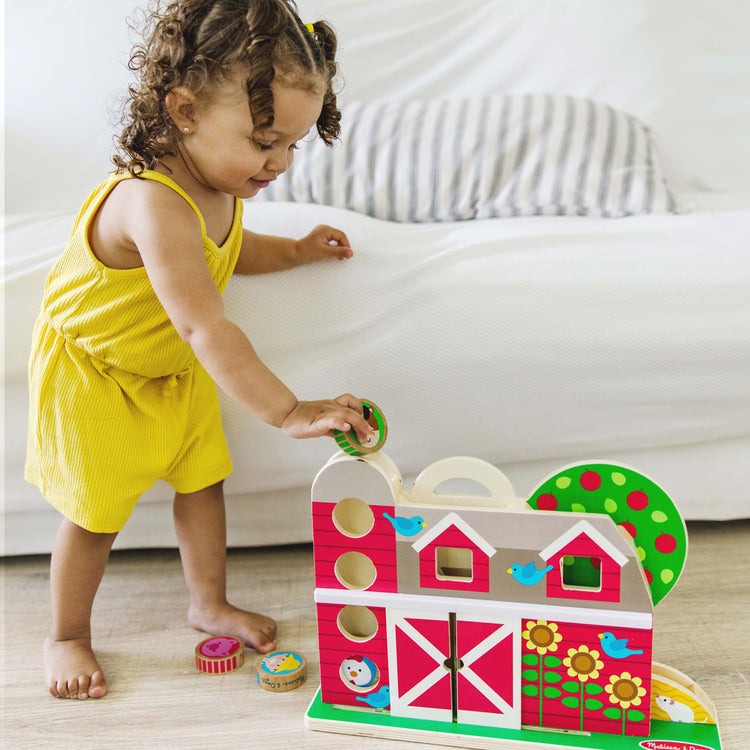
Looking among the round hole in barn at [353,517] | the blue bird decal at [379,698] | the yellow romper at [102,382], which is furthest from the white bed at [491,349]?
the blue bird decal at [379,698]

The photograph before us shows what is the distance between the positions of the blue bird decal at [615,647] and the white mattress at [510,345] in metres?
0.35

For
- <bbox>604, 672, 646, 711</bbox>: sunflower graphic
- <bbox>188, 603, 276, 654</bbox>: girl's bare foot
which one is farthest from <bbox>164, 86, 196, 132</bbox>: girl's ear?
<bbox>604, 672, 646, 711</bbox>: sunflower graphic

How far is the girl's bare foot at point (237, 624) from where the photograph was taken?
97cm

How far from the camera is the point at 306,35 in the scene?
80 cm

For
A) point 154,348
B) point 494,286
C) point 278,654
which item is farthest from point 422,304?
point 278,654

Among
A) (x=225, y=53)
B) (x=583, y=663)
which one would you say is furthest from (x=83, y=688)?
(x=225, y=53)

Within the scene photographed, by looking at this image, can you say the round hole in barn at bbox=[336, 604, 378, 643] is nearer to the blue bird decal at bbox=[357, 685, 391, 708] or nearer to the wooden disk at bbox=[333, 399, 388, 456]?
the blue bird decal at bbox=[357, 685, 391, 708]

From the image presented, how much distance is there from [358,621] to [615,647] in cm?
27

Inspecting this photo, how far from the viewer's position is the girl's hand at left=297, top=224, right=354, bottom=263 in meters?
1.04

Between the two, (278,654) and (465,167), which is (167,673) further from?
(465,167)

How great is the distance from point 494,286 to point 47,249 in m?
0.60

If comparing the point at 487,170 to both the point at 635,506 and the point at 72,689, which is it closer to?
the point at 635,506

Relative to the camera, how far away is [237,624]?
3.24 ft

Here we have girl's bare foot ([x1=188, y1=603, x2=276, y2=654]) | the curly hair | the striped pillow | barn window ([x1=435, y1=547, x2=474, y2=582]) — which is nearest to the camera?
the curly hair
